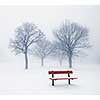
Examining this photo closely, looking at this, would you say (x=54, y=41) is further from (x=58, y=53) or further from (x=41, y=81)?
(x=41, y=81)

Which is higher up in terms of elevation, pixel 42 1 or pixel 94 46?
pixel 42 1

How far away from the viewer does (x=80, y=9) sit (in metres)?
3.19

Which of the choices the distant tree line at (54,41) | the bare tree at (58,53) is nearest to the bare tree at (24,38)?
the distant tree line at (54,41)

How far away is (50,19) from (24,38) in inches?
10.0

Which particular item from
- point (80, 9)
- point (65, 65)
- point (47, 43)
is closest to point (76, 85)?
point (65, 65)

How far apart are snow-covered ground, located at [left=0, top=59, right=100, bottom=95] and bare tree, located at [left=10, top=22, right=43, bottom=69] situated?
9cm

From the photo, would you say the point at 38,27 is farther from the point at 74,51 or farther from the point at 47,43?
the point at 74,51

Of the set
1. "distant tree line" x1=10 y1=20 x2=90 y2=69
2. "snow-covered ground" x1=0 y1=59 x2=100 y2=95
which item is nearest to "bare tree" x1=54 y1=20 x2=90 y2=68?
"distant tree line" x1=10 y1=20 x2=90 y2=69

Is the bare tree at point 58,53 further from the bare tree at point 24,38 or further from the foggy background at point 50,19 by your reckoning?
the bare tree at point 24,38

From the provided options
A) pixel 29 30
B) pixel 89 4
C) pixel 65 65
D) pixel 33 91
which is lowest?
pixel 33 91

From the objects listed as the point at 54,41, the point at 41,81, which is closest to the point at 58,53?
the point at 54,41

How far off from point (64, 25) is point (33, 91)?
0.57 metres

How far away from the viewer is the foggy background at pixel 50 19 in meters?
3.17

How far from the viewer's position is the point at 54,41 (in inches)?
126
